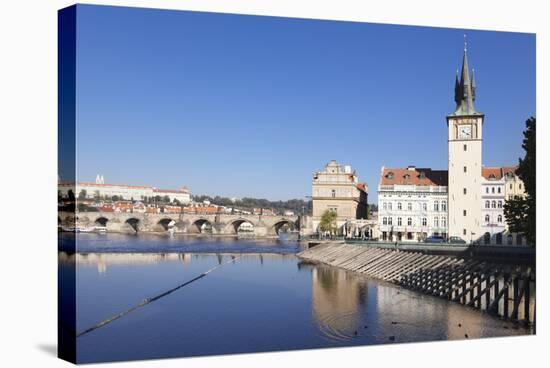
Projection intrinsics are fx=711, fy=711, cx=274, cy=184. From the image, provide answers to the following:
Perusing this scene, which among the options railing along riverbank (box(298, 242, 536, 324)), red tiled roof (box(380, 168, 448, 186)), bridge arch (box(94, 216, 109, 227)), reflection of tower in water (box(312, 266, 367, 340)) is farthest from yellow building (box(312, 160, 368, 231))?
bridge arch (box(94, 216, 109, 227))

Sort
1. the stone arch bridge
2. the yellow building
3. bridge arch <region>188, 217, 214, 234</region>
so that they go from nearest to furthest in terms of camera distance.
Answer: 1. the stone arch bridge
2. the yellow building
3. bridge arch <region>188, 217, 214, 234</region>

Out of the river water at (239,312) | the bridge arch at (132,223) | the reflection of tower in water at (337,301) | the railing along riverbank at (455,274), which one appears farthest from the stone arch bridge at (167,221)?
the railing along riverbank at (455,274)

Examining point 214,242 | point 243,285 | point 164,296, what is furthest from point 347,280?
point 214,242

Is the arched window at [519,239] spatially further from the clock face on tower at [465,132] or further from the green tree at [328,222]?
the green tree at [328,222]

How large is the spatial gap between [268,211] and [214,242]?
8.10m

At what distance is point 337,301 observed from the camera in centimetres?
1338

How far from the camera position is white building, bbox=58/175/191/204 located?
8.30 metres

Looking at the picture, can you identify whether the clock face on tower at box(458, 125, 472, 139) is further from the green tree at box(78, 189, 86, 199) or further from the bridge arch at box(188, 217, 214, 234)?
the bridge arch at box(188, 217, 214, 234)

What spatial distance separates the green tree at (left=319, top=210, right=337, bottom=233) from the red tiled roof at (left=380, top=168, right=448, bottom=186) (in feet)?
19.7

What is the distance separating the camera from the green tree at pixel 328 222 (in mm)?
21742

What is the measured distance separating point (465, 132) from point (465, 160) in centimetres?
129

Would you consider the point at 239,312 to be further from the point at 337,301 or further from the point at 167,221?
the point at 167,221

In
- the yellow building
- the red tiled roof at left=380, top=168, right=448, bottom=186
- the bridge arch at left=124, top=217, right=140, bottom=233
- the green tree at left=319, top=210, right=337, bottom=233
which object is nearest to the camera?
the red tiled roof at left=380, top=168, right=448, bottom=186

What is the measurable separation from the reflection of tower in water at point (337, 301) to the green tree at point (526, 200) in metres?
3.06
